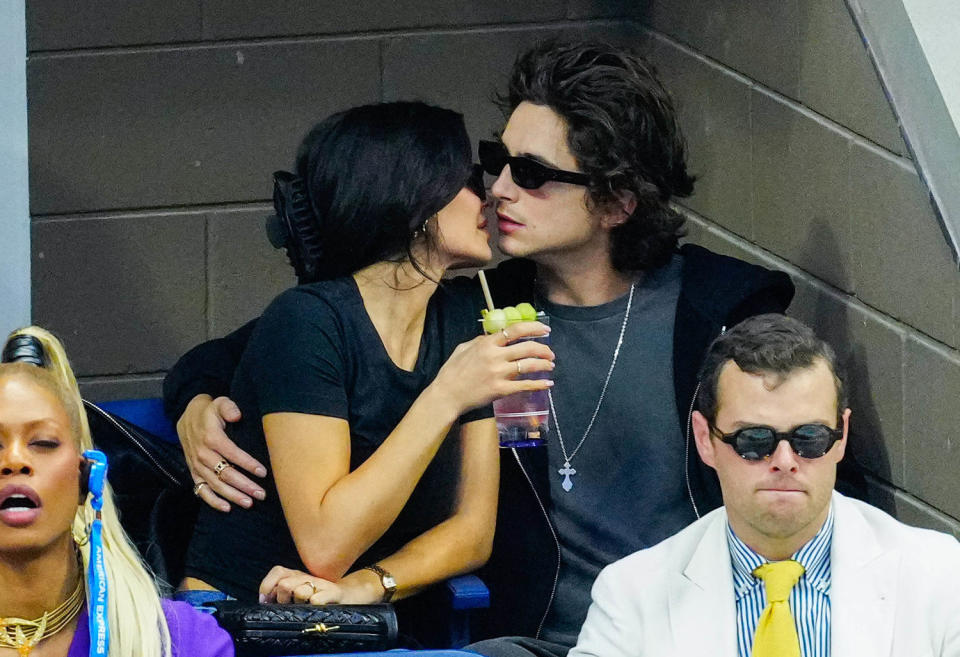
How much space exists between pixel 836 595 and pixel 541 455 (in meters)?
0.89

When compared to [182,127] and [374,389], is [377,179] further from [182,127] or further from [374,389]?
[182,127]

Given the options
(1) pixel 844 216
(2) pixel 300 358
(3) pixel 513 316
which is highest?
(1) pixel 844 216

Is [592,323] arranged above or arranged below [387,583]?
above

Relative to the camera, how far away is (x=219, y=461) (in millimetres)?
3242

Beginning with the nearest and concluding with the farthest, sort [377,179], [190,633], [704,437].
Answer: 1. [190,633]
2. [704,437]
3. [377,179]

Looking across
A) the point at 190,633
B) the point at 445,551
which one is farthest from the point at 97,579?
the point at 445,551

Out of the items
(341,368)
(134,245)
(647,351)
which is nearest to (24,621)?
(341,368)

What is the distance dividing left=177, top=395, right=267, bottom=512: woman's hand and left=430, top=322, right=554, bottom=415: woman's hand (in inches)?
17.4

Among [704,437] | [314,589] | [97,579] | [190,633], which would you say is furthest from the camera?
[314,589]

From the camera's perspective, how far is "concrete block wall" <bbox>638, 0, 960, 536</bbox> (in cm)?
318

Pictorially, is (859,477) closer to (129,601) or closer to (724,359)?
(724,359)

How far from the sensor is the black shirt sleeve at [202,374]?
11.6 ft

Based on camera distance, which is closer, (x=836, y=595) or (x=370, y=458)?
(x=836, y=595)

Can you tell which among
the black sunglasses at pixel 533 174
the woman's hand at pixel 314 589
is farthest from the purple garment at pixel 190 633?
the black sunglasses at pixel 533 174
